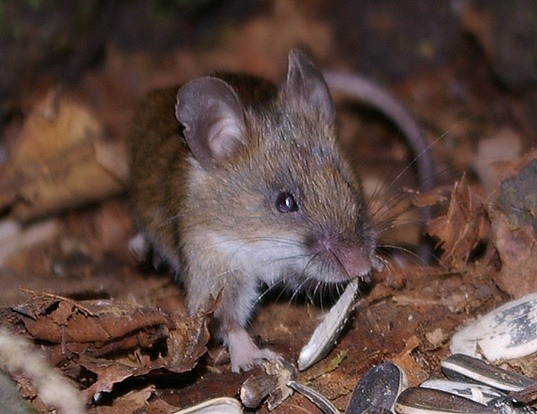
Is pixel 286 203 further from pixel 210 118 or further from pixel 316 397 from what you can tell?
pixel 316 397

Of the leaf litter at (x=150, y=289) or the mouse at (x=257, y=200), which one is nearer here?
the leaf litter at (x=150, y=289)

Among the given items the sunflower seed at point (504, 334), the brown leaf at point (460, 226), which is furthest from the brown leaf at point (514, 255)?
the sunflower seed at point (504, 334)

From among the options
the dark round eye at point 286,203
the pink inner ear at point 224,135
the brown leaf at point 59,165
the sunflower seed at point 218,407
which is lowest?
the brown leaf at point 59,165

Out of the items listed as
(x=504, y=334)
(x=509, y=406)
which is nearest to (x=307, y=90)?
(x=504, y=334)

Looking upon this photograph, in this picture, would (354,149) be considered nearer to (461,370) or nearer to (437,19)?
(437,19)

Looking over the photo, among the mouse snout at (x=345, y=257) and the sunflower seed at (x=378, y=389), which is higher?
the mouse snout at (x=345, y=257)

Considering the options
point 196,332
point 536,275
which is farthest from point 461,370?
point 196,332

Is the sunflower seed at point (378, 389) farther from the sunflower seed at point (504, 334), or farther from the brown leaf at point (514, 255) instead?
the brown leaf at point (514, 255)

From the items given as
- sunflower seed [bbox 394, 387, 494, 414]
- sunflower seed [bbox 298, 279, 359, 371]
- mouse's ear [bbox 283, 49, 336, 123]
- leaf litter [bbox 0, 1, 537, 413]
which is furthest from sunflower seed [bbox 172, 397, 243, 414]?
mouse's ear [bbox 283, 49, 336, 123]
